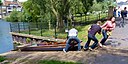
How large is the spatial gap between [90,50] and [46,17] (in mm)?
20577

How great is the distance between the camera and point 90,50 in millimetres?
12781

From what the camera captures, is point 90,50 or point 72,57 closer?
point 72,57

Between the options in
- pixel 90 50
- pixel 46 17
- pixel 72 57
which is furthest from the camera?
pixel 46 17

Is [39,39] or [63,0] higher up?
[63,0]

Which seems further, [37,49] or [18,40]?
[18,40]

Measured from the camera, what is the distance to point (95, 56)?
11125mm

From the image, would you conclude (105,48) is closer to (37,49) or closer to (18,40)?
(37,49)

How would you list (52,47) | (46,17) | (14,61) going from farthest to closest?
(46,17), (52,47), (14,61)

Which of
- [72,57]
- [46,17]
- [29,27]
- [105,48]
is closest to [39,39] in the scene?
[29,27]

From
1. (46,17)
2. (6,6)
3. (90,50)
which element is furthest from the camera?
(6,6)

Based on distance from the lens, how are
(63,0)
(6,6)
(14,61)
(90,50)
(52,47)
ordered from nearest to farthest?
(14,61) → (90,50) → (52,47) → (63,0) → (6,6)

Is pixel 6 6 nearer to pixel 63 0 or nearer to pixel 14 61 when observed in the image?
pixel 63 0

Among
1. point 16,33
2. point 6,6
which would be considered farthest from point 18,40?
point 6,6

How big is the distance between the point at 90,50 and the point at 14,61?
4.11m
